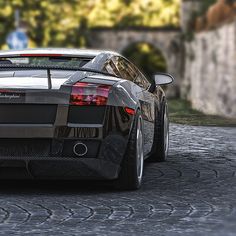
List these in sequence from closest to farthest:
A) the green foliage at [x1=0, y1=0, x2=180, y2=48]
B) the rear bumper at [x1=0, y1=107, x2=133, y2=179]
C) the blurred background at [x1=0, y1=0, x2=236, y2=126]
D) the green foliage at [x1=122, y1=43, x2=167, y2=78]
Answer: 1. the rear bumper at [x1=0, y1=107, x2=133, y2=179]
2. the blurred background at [x1=0, y1=0, x2=236, y2=126]
3. the green foliage at [x1=0, y1=0, x2=180, y2=48]
4. the green foliage at [x1=122, y1=43, x2=167, y2=78]

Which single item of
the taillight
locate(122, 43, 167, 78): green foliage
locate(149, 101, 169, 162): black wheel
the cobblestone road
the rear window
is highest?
the rear window

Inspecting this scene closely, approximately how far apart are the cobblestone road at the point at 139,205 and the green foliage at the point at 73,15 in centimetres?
4535

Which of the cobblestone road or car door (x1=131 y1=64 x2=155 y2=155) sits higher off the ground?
car door (x1=131 y1=64 x2=155 y2=155)

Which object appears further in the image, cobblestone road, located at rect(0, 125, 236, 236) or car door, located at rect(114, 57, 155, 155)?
car door, located at rect(114, 57, 155, 155)

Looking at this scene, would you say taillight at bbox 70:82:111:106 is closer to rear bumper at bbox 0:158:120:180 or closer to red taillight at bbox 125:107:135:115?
red taillight at bbox 125:107:135:115

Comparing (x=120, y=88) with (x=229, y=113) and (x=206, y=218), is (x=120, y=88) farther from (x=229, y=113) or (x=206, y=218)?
(x=229, y=113)

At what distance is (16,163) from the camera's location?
798cm

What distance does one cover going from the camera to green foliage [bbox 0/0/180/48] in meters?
56.1

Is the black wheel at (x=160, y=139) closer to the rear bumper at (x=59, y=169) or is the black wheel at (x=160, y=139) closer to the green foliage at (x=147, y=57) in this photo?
the rear bumper at (x=59, y=169)

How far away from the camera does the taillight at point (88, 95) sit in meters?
7.97

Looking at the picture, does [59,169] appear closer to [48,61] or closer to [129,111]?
[129,111]

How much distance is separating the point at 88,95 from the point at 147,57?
71719 millimetres

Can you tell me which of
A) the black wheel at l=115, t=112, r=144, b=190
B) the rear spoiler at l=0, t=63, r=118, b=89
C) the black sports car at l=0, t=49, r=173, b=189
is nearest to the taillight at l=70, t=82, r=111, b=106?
the black sports car at l=0, t=49, r=173, b=189

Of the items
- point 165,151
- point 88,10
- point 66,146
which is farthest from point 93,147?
point 88,10
